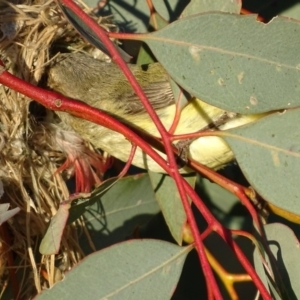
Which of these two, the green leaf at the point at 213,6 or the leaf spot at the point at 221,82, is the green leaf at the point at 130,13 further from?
the leaf spot at the point at 221,82

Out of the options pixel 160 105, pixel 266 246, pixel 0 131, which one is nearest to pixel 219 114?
pixel 160 105

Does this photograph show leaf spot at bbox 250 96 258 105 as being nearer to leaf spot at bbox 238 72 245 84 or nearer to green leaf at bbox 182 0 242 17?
leaf spot at bbox 238 72 245 84

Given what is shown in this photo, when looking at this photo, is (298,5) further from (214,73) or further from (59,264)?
(59,264)

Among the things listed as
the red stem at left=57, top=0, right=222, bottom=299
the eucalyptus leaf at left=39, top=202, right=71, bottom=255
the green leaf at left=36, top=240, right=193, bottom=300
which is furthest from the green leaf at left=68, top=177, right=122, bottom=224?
the red stem at left=57, top=0, right=222, bottom=299

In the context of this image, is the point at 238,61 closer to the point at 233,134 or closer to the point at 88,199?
the point at 233,134

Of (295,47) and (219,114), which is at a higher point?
(295,47)

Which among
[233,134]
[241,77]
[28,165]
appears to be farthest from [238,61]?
[28,165]

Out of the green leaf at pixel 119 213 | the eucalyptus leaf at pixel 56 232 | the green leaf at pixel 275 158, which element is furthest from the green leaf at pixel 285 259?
the green leaf at pixel 119 213
